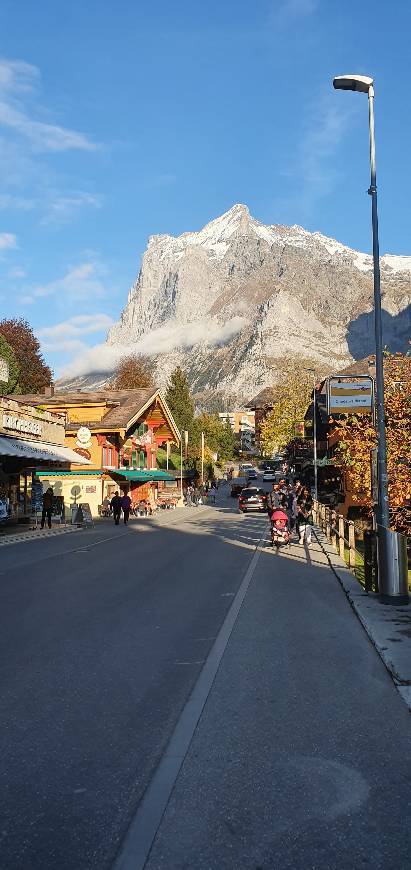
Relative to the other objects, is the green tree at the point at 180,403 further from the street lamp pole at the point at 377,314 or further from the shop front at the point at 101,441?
the street lamp pole at the point at 377,314

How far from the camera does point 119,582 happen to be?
1368cm

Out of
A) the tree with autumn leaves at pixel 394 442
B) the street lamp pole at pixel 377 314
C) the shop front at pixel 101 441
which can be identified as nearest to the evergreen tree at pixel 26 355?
the shop front at pixel 101 441

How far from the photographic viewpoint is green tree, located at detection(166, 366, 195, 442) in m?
94.6

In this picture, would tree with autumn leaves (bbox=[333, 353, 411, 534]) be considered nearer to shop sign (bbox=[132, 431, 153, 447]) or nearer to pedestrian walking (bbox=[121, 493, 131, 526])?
pedestrian walking (bbox=[121, 493, 131, 526])

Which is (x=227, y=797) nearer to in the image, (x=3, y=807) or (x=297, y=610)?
(x=3, y=807)

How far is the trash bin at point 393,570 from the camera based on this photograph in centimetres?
1058

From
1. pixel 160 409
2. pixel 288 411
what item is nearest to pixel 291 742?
pixel 160 409

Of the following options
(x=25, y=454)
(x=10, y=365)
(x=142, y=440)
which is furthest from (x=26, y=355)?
(x=25, y=454)

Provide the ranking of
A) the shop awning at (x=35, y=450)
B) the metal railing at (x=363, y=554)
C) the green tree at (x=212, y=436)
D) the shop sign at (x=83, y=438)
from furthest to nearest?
the green tree at (x=212, y=436) < the shop sign at (x=83, y=438) < the shop awning at (x=35, y=450) < the metal railing at (x=363, y=554)

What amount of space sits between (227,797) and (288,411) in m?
59.9

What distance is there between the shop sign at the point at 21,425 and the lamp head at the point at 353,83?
1868 cm

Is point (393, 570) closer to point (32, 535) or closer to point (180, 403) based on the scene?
point (32, 535)

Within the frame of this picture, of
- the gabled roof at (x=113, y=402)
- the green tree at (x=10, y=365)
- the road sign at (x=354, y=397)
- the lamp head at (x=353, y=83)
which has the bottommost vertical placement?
the road sign at (x=354, y=397)

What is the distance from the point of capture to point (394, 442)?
2547 centimetres
